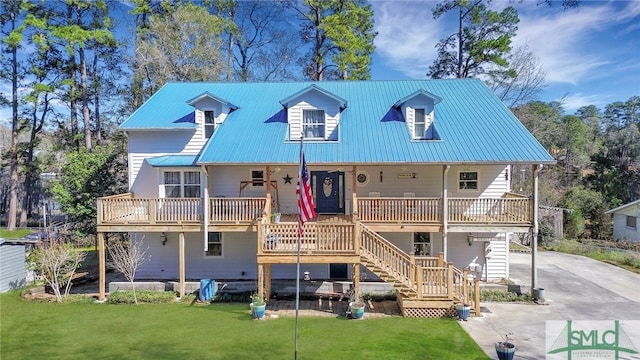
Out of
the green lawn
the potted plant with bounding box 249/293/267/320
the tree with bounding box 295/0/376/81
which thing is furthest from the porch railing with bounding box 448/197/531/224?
the tree with bounding box 295/0/376/81

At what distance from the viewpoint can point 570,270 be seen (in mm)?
19953

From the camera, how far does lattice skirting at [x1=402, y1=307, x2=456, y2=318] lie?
13.3 meters

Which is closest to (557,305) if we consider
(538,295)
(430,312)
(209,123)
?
(538,295)

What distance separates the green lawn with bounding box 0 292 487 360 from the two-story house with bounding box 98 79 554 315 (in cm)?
209

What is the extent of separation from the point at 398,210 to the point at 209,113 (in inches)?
383

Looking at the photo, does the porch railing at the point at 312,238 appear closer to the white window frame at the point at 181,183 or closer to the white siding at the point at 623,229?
the white window frame at the point at 181,183

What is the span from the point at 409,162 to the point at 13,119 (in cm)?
3624

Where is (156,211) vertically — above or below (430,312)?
above

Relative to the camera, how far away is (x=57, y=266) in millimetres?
15523

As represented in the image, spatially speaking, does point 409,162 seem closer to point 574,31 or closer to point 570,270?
point 570,270

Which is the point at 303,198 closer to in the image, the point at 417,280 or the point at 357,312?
the point at 357,312

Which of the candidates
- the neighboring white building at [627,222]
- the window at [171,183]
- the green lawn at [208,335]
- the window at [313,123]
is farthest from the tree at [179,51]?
the neighboring white building at [627,222]

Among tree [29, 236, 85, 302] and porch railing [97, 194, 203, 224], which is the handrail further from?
tree [29, 236, 85, 302]

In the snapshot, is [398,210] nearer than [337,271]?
Yes
